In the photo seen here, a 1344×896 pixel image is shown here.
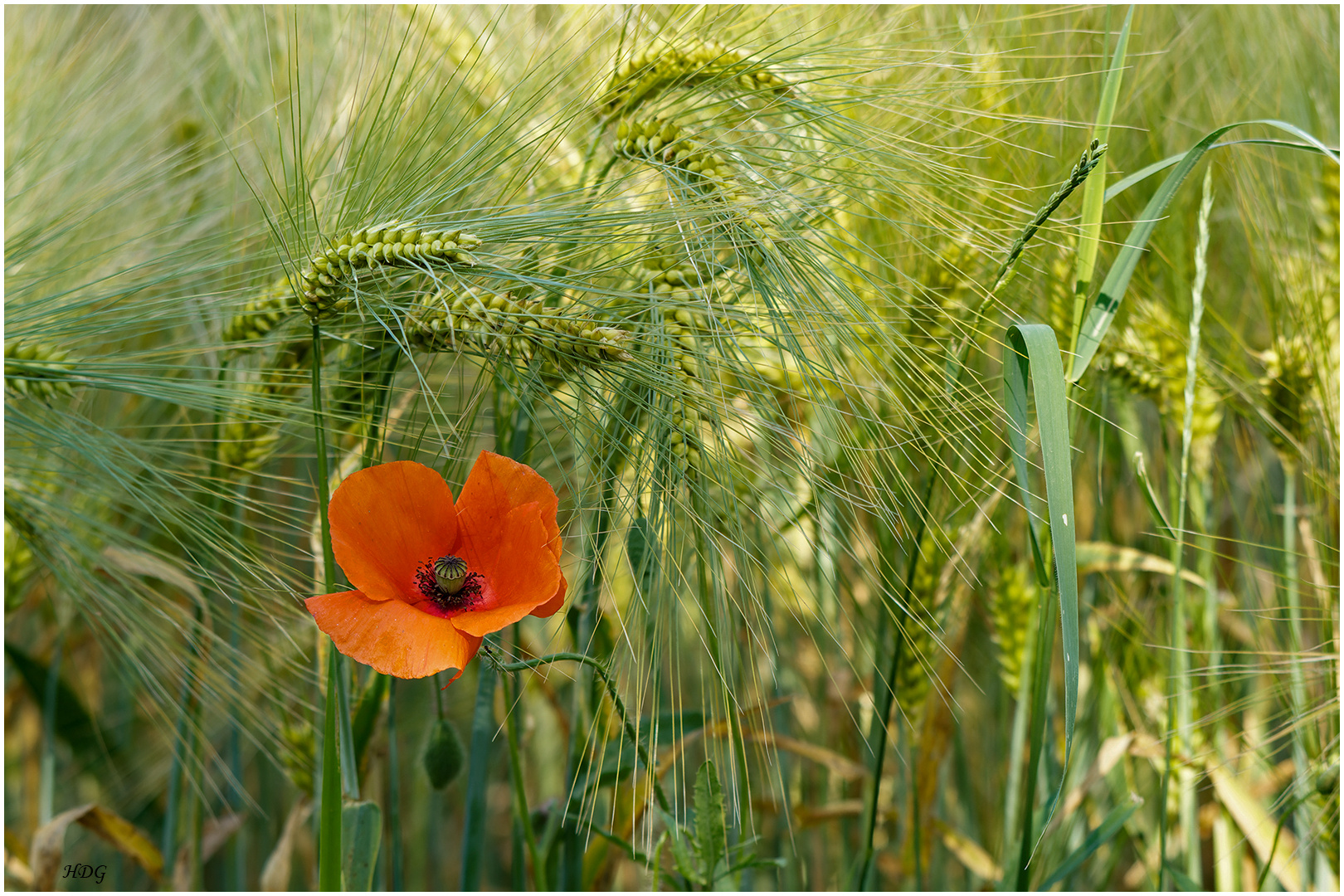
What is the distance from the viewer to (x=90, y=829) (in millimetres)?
543

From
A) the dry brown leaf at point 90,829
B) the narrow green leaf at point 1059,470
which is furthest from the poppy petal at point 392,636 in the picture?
the dry brown leaf at point 90,829

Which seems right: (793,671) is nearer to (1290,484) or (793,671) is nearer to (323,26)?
(1290,484)

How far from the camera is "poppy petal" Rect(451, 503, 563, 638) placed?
0.32 m

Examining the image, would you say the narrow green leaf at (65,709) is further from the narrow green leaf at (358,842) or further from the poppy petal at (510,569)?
the poppy petal at (510,569)

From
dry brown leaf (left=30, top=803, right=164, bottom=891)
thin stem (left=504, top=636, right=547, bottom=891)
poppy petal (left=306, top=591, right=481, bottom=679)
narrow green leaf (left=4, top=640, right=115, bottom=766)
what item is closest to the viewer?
poppy petal (left=306, top=591, right=481, bottom=679)

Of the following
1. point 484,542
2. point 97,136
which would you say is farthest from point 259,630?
point 97,136

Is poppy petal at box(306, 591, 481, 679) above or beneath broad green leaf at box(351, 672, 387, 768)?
above

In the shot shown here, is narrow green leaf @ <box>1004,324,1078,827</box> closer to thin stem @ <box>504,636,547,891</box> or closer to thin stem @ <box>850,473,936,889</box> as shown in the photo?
thin stem @ <box>850,473,936,889</box>

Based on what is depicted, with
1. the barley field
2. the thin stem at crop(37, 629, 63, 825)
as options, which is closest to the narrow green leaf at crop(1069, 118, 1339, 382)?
the barley field

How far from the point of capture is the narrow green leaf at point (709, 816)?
404mm

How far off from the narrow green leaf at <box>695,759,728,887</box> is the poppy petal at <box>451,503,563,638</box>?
0.14m

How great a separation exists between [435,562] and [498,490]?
5 cm

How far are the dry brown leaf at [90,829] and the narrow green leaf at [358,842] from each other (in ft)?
0.75

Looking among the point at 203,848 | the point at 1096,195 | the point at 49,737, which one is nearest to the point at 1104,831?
the point at 1096,195
